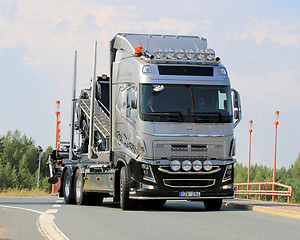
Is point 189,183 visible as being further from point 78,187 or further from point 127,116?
point 78,187

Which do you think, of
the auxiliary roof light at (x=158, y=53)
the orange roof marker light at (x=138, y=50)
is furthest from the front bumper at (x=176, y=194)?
the orange roof marker light at (x=138, y=50)

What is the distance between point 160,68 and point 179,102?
106 centimetres

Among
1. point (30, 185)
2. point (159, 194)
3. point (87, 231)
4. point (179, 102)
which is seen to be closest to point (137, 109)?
point (179, 102)

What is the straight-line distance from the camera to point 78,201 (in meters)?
21.2

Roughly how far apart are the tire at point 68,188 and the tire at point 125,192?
15.1 feet

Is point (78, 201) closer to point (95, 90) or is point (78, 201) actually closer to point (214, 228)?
point (95, 90)

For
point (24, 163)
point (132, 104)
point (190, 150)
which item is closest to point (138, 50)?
point (132, 104)

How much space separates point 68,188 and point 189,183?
6329 mm

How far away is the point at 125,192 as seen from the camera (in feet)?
56.5

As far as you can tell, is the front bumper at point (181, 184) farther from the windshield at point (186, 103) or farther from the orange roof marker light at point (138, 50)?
the orange roof marker light at point (138, 50)

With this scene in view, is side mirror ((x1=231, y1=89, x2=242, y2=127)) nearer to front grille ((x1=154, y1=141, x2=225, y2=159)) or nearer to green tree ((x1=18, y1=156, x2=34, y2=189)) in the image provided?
front grille ((x1=154, y1=141, x2=225, y2=159))

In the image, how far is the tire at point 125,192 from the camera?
1719cm

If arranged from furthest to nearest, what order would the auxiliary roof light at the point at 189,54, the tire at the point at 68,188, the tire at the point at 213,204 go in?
the tire at the point at 68,188 → the tire at the point at 213,204 → the auxiliary roof light at the point at 189,54

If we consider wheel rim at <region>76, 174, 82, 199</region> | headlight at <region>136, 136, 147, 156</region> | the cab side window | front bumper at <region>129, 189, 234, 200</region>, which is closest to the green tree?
wheel rim at <region>76, 174, 82, 199</region>
